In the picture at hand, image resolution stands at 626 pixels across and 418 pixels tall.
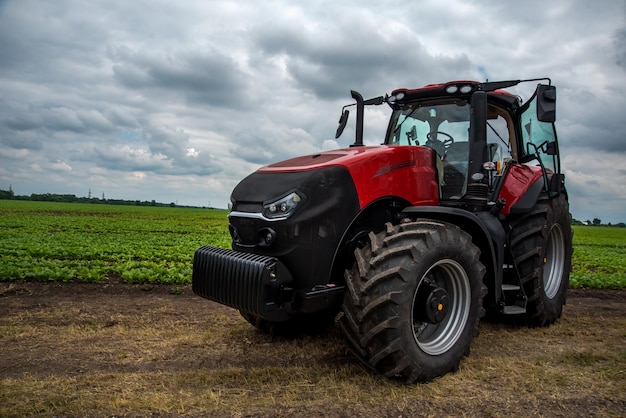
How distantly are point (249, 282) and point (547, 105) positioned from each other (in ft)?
11.1

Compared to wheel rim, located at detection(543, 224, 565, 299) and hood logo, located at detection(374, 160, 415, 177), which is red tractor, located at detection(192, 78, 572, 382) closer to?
hood logo, located at detection(374, 160, 415, 177)

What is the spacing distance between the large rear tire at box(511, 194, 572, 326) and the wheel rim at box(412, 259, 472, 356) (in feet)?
5.62

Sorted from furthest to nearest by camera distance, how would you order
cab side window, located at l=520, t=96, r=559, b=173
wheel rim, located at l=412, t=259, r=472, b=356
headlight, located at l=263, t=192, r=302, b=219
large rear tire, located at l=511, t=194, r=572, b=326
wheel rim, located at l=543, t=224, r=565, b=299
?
wheel rim, located at l=543, t=224, r=565, b=299 → cab side window, located at l=520, t=96, r=559, b=173 → large rear tire, located at l=511, t=194, r=572, b=326 → wheel rim, located at l=412, t=259, r=472, b=356 → headlight, located at l=263, t=192, r=302, b=219

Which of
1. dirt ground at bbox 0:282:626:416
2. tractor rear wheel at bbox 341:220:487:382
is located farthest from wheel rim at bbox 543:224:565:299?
tractor rear wheel at bbox 341:220:487:382

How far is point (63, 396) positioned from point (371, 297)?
2.46 metres

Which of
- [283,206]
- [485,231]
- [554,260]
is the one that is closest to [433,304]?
[485,231]

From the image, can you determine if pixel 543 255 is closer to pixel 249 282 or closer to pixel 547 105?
pixel 547 105

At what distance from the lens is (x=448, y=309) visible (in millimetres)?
4480

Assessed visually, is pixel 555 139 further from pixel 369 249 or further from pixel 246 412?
pixel 246 412

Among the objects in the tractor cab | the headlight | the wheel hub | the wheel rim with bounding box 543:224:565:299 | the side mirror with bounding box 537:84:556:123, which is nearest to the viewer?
the headlight

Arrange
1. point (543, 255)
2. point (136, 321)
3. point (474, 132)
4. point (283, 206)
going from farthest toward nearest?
point (136, 321) → point (543, 255) → point (474, 132) → point (283, 206)

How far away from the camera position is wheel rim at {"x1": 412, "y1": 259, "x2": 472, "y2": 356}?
4.33 m

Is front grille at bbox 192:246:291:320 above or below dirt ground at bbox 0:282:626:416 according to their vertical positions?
above

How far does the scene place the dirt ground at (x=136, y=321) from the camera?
171 inches
